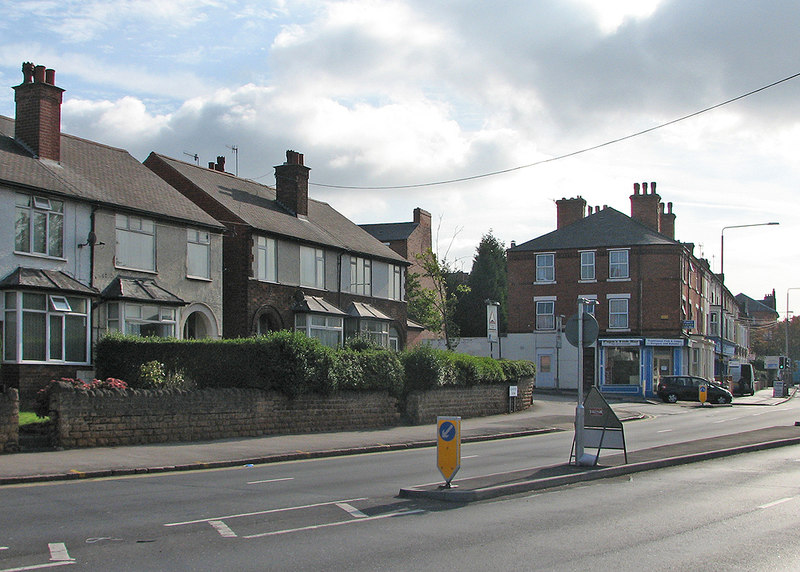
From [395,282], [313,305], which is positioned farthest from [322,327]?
[395,282]

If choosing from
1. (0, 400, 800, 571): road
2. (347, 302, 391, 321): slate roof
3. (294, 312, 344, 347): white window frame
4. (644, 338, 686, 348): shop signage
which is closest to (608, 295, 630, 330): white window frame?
(644, 338, 686, 348): shop signage

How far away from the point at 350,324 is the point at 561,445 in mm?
18399

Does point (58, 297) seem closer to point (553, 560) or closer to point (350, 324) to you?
point (350, 324)

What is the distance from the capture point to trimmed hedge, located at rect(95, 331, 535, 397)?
75.0ft

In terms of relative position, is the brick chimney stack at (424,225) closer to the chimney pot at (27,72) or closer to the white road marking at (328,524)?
the chimney pot at (27,72)

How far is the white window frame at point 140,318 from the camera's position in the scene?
26.4 metres

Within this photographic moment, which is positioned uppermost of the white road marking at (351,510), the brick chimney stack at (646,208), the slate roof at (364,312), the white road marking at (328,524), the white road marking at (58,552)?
the brick chimney stack at (646,208)

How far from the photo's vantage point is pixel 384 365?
2636 centimetres

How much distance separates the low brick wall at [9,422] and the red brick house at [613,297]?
36.7 m

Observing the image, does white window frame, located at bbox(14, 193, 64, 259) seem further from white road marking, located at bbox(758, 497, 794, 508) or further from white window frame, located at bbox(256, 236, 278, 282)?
white road marking, located at bbox(758, 497, 794, 508)

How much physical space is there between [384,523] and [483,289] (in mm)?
63632

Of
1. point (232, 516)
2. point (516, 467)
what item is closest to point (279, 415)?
point (516, 467)

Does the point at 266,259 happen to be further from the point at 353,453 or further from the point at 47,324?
the point at 353,453

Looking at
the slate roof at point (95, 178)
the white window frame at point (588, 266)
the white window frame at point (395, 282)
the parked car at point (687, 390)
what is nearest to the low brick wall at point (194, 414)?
the slate roof at point (95, 178)
